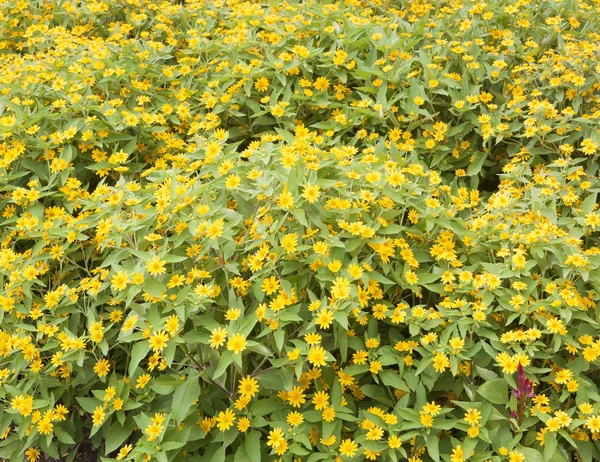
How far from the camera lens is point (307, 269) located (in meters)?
1.96

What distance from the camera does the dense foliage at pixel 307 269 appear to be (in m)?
1.82

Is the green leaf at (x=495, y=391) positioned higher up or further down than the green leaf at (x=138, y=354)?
further down

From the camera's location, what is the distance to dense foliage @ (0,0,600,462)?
1821 millimetres

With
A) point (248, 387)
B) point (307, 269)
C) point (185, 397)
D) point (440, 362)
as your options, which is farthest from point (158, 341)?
point (440, 362)

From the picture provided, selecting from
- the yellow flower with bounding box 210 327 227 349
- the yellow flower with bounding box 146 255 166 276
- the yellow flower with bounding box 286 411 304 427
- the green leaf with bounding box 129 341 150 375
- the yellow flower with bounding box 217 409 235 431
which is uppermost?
the yellow flower with bounding box 146 255 166 276

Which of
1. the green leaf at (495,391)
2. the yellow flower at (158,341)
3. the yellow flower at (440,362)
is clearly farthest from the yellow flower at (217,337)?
the green leaf at (495,391)

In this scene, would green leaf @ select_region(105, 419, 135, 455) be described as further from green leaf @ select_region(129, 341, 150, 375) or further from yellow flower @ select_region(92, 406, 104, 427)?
green leaf @ select_region(129, 341, 150, 375)

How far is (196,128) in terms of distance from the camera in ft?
8.79

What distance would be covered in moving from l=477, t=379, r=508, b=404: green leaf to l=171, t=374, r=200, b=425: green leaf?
87 cm

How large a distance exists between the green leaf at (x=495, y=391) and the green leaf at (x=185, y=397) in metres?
0.87

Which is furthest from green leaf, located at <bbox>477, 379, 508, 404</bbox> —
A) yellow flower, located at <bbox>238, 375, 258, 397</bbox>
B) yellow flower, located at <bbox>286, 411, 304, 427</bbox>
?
yellow flower, located at <bbox>238, 375, 258, 397</bbox>

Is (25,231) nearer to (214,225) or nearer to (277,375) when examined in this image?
(214,225)

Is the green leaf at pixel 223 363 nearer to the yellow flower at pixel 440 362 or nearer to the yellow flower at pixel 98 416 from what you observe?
the yellow flower at pixel 98 416

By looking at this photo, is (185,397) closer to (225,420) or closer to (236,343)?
(225,420)
